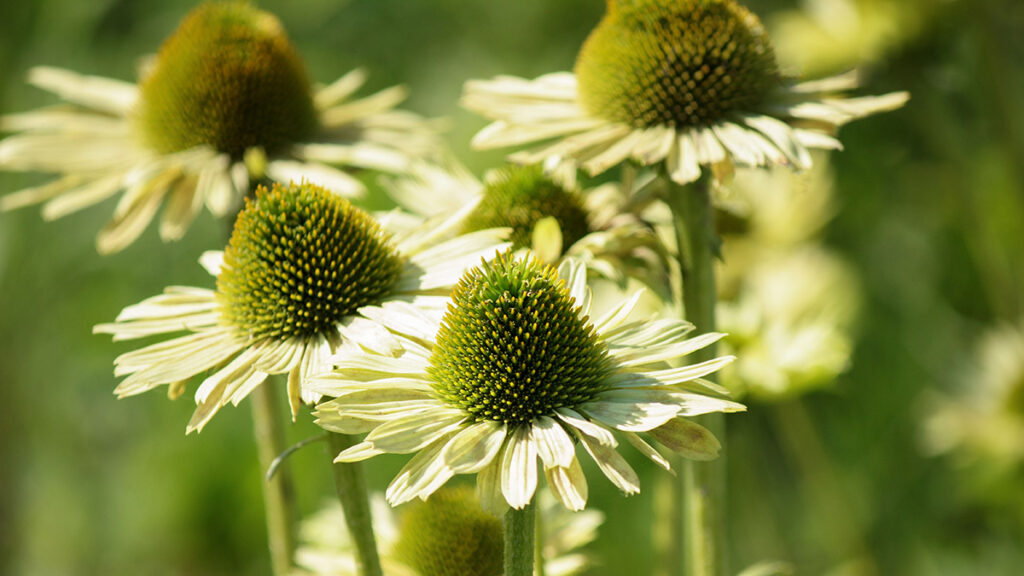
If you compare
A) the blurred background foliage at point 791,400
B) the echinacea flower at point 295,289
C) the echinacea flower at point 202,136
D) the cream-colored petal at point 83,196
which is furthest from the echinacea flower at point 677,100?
the blurred background foliage at point 791,400

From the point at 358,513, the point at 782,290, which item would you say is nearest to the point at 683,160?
the point at 358,513

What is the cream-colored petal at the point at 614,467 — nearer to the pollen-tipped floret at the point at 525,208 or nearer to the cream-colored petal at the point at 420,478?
the cream-colored petal at the point at 420,478

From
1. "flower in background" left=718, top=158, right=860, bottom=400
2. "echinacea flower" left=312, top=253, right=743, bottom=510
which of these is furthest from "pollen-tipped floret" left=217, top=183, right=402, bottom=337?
"flower in background" left=718, top=158, right=860, bottom=400

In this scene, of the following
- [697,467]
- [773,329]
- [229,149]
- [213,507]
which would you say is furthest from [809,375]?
[213,507]

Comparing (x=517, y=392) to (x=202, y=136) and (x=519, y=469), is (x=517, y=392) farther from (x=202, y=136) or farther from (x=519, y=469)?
(x=202, y=136)

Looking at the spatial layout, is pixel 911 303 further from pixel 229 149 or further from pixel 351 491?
pixel 351 491
